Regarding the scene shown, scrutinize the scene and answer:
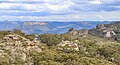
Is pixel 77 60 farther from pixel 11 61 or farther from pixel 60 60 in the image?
pixel 11 61

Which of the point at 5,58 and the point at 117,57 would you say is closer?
the point at 5,58

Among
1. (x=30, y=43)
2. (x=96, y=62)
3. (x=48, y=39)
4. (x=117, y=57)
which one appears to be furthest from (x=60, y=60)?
(x=48, y=39)

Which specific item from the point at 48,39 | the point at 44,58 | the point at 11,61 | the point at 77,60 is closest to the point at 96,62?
the point at 77,60

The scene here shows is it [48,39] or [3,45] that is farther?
[48,39]

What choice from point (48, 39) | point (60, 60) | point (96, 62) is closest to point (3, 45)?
point (60, 60)

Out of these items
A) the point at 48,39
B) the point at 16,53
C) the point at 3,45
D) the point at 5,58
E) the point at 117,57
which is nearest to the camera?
the point at 5,58

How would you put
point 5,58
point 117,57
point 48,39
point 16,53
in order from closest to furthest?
1. point 5,58
2. point 16,53
3. point 117,57
4. point 48,39

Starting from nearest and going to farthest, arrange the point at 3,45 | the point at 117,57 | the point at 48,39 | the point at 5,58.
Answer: the point at 5,58
the point at 3,45
the point at 117,57
the point at 48,39

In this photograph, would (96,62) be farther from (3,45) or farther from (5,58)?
(3,45)
